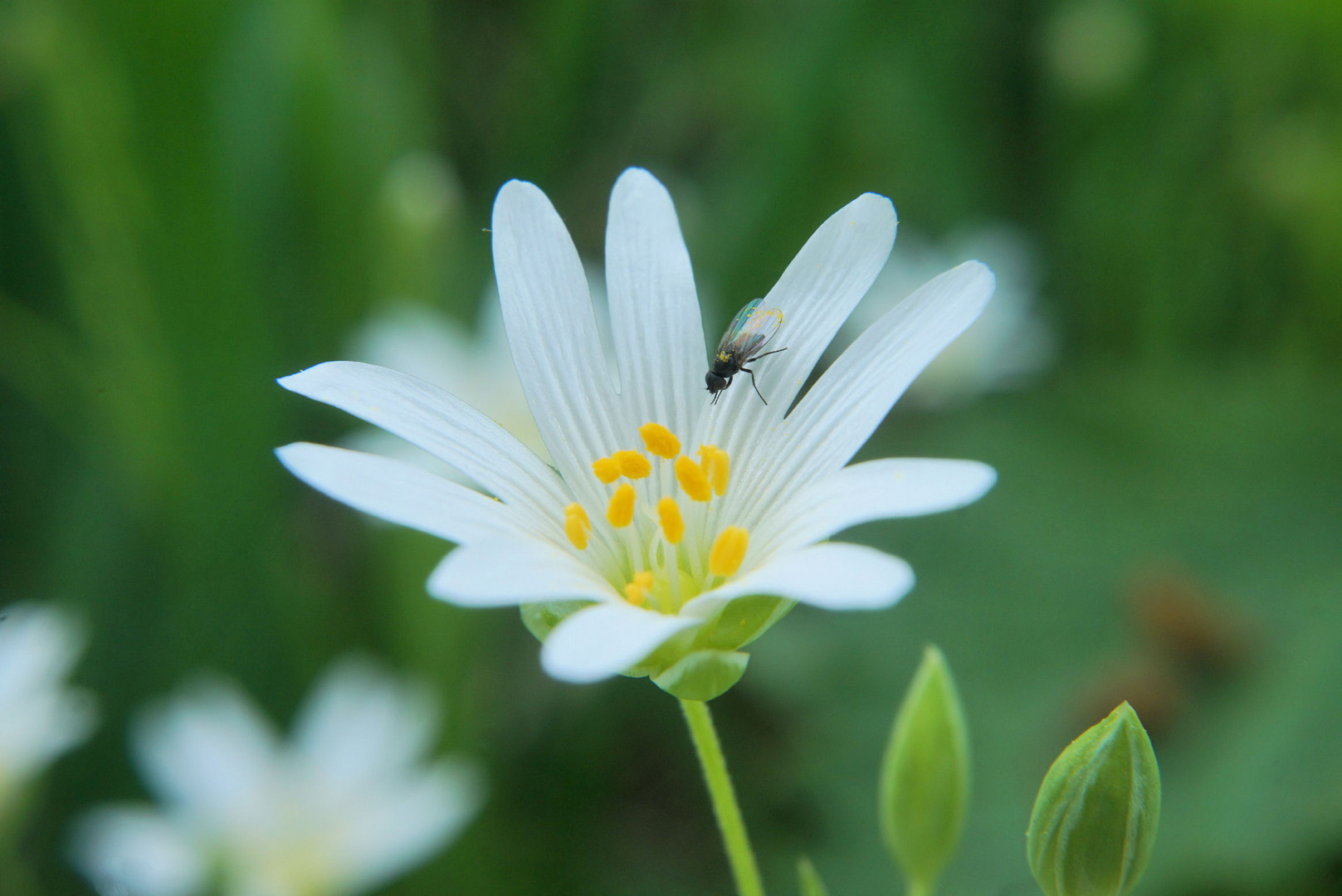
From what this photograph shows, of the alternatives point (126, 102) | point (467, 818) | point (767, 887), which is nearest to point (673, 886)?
point (767, 887)

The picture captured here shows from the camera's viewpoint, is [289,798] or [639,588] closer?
[639,588]

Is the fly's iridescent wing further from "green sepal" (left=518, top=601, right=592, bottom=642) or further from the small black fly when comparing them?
"green sepal" (left=518, top=601, right=592, bottom=642)

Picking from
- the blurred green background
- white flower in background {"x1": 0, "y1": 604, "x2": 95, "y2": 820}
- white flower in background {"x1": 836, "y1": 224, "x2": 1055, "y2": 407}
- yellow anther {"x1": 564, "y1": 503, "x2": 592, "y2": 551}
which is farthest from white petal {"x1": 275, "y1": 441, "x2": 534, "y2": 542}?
white flower in background {"x1": 836, "y1": 224, "x2": 1055, "y2": 407}

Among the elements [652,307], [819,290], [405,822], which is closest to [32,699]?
[405,822]

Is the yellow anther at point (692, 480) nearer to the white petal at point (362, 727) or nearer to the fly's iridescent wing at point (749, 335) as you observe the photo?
the fly's iridescent wing at point (749, 335)

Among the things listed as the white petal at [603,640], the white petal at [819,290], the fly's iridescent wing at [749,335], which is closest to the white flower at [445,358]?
the fly's iridescent wing at [749,335]

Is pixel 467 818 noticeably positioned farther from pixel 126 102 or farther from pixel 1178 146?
pixel 1178 146

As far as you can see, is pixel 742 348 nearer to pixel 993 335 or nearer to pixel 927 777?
pixel 927 777
